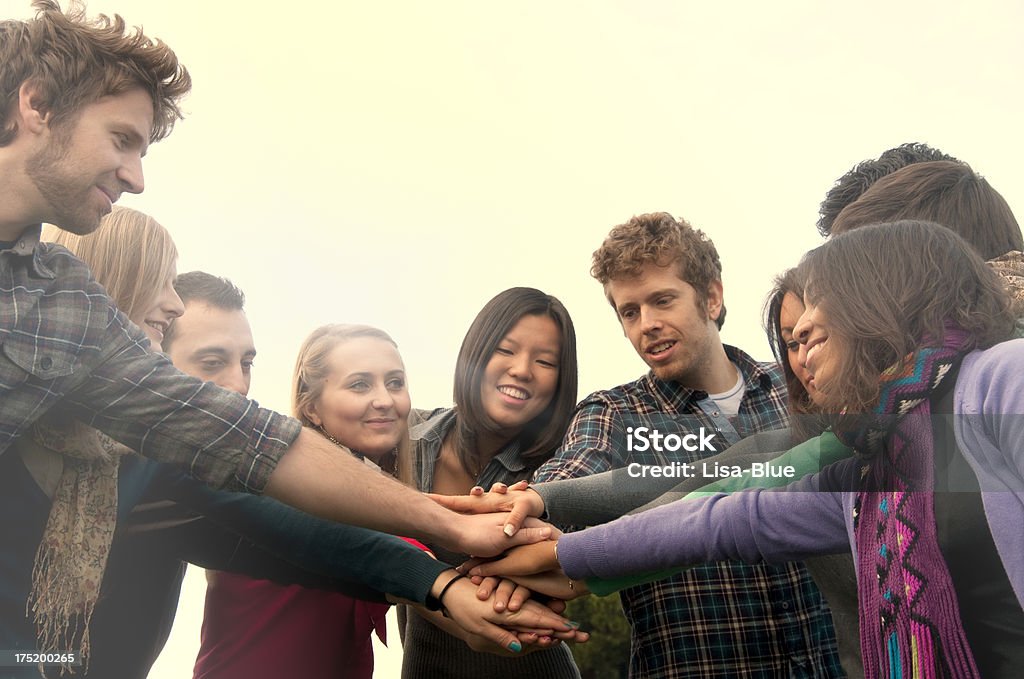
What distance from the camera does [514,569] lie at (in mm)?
3557

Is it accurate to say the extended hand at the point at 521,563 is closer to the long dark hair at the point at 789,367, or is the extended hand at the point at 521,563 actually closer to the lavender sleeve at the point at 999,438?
the long dark hair at the point at 789,367

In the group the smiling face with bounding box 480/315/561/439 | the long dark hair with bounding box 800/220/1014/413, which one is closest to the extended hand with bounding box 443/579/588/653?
the smiling face with bounding box 480/315/561/439

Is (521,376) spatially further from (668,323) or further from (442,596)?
(442,596)

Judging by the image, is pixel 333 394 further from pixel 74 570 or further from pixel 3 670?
pixel 3 670

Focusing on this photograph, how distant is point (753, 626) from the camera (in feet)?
10.9

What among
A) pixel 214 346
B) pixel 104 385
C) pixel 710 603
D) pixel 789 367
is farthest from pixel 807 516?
pixel 214 346

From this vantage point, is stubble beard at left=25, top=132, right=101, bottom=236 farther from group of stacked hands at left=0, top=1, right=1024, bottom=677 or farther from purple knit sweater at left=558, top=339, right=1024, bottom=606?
purple knit sweater at left=558, top=339, right=1024, bottom=606

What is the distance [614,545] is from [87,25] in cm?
229

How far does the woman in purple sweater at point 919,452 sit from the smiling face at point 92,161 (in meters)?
2.10

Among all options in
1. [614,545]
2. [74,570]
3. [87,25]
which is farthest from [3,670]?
[87,25]

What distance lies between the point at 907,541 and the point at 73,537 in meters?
2.28

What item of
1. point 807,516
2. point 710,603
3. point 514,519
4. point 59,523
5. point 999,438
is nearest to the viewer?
point 999,438

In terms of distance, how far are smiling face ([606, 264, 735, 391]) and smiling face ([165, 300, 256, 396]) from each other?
142 centimetres

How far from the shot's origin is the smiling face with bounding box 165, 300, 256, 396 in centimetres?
374
